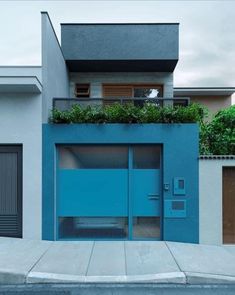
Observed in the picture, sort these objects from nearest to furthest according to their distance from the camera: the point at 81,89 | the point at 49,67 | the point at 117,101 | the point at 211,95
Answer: the point at 49,67
the point at 117,101
the point at 81,89
the point at 211,95

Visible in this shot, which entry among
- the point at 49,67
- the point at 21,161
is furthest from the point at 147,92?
the point at 21,161

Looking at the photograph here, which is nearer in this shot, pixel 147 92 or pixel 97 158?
pixel 97 158

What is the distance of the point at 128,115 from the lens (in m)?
8.91

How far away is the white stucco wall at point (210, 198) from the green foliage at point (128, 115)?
1.37 metres

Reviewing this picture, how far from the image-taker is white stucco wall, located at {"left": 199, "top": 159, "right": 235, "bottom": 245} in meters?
8.72

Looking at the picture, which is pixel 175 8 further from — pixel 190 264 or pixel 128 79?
pixel 190 264

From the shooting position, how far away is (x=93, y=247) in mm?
8195

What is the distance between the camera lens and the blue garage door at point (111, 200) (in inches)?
354

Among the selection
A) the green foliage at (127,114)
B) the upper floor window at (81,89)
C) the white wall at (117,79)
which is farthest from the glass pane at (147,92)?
the green foliage at (127,114)

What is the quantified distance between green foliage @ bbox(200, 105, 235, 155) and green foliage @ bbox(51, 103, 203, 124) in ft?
6.39

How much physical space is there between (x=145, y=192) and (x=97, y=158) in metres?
1.64

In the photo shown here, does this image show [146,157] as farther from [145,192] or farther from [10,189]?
[10,189]

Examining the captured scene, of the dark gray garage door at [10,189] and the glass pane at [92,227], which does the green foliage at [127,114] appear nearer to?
the dark gray garage door at [10,189]

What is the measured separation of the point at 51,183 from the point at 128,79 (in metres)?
5.84
